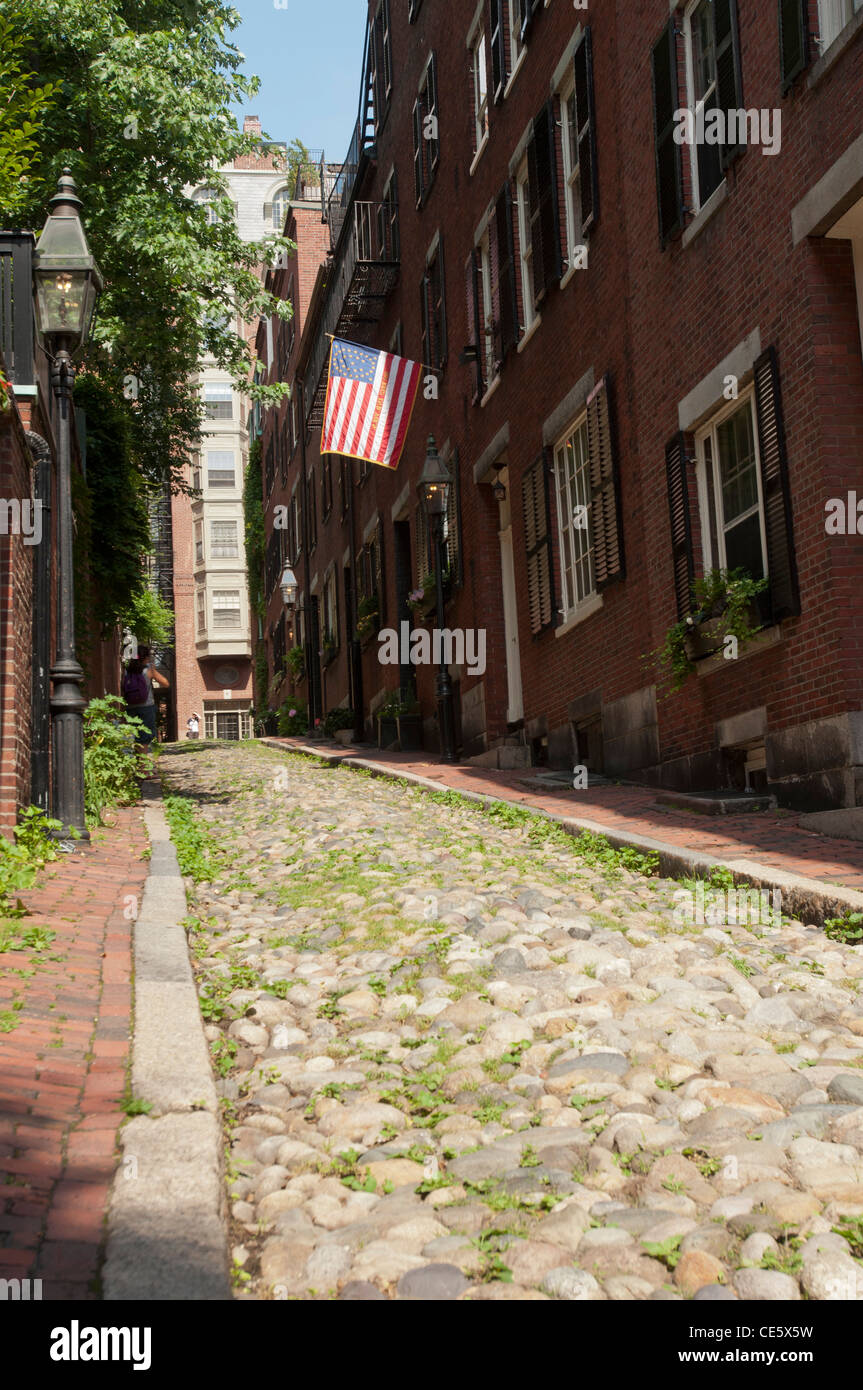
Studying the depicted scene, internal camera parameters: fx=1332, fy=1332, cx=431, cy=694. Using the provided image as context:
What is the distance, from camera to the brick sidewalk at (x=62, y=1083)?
2867 millimetres

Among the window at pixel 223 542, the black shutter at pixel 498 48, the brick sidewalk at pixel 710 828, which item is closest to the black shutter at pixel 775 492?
the brick sidewalk at pixel 710 828

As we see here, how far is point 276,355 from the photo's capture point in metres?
44.0

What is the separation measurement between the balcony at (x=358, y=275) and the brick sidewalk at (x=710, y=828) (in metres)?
13.0

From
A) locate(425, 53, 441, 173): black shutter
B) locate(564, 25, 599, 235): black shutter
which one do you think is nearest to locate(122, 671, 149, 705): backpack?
locate(425, 53, 441, 173): black shutter

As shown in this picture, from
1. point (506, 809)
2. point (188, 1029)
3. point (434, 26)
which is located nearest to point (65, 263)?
point (506, 809)

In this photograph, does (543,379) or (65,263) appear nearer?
(65,263)

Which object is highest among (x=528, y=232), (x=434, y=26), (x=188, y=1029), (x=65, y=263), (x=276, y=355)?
(x=276, y=355)

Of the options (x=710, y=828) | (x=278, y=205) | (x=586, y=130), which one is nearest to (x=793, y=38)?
(x=586, y=130)

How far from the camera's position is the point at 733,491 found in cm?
1018

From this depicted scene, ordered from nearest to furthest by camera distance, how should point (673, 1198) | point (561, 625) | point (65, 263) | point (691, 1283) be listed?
1. point (691, 1283)
2. point (673, 1198)
3. point (65, 263)
4. point (561, 625)

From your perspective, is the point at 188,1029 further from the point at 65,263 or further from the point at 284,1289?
the point at 65,263

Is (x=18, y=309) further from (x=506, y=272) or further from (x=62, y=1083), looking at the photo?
(x=506, y=272)

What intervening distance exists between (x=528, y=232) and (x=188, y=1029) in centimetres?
1294

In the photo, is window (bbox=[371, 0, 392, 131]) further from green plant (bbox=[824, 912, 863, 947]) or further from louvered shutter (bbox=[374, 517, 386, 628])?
green plant (bbox=[824, 912, 863, 947])
